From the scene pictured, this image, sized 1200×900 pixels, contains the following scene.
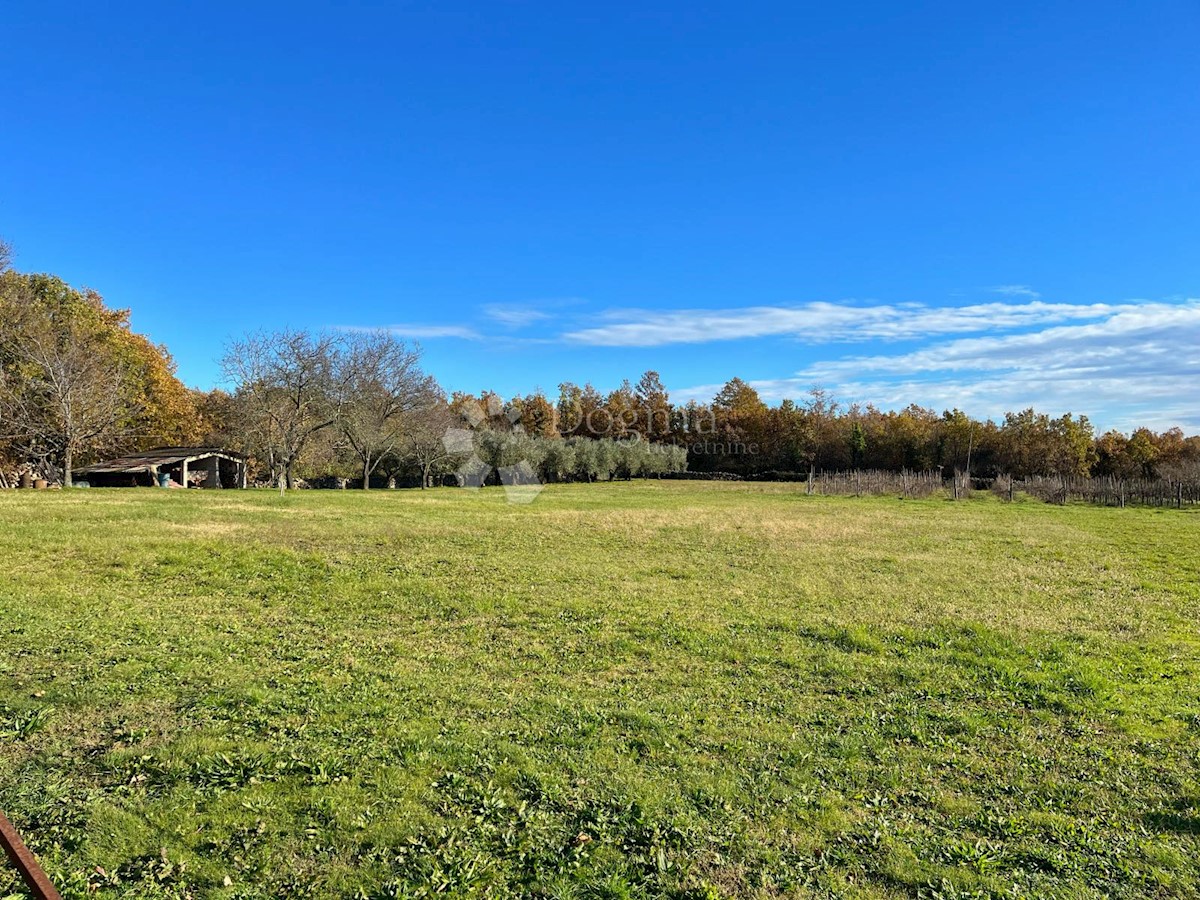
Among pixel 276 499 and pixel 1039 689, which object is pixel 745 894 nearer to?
pixel 1039 689

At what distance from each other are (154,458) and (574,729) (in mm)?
38721

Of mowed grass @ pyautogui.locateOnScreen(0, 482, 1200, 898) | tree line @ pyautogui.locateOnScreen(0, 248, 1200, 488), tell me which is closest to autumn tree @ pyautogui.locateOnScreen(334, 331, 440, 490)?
tree line @ pyautogui.locateOnScreen(0, 248, 1200, 488)

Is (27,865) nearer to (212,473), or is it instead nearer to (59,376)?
(59,376)

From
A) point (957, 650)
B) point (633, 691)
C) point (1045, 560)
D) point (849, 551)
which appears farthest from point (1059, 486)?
point (633, 691)

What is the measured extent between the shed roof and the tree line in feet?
2.93

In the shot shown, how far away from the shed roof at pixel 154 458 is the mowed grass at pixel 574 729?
82.7 feet

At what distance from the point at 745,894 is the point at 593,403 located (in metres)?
86.7

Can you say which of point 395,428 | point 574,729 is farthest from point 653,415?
point 574,729

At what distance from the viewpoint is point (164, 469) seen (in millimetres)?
37031

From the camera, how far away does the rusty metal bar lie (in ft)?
4.97

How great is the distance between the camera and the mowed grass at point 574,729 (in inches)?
141

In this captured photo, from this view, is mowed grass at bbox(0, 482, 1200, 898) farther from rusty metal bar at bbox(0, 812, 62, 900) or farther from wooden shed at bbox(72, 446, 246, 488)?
wooden shed at bbox(72, 446, 246, 488)

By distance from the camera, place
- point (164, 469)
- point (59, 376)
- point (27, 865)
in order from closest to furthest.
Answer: point (27, 865)
point (59, 376)
point (164, 469)

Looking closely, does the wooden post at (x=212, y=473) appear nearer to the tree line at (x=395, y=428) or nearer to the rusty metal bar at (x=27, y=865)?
the tree line at (x=395, y=428)
